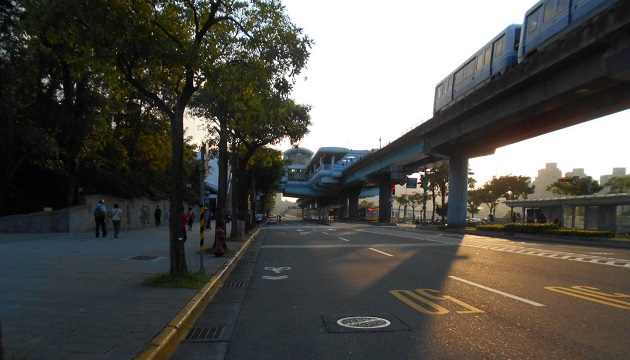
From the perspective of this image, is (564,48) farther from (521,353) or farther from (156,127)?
(156,127)

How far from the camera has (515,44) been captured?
27734mm

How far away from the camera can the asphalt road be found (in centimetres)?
554

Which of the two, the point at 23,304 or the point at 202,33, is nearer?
the point at 23,304

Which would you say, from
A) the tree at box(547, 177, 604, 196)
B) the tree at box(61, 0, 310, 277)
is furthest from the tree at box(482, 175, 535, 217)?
the tree at box(61, 0, 310, 277)

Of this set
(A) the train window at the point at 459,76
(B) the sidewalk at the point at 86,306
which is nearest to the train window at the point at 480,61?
(A) the train window at the point at 459,76

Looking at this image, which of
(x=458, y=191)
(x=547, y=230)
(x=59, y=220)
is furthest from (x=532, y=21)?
(x=59, y=220)

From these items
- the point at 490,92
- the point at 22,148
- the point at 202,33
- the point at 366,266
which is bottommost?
the point at 366,266

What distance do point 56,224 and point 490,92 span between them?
81.5 ft

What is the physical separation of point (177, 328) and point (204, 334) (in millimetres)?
446

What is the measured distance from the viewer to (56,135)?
23219 mm

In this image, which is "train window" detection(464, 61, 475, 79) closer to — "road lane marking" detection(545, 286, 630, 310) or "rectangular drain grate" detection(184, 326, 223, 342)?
"road lane marking" detection(545, 286, 630, 310)

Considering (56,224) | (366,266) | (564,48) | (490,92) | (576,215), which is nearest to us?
(366,266)

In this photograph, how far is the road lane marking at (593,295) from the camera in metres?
8.08

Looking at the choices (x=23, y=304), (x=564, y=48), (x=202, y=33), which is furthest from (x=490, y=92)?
(x=23, y=304)
